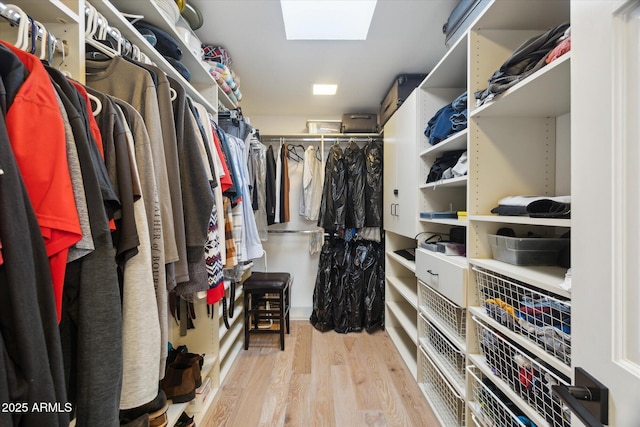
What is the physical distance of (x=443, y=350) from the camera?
143 cm

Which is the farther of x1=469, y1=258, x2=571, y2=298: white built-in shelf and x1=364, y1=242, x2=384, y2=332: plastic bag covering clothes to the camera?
x1=364, y1=242, x2=384, y2=332: plastic bag covering clothes

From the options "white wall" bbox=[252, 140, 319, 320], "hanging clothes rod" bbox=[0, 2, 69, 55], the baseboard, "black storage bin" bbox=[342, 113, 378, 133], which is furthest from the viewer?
"white wall" bbox=[252, 140, 319, 320]

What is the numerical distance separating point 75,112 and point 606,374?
1.16m

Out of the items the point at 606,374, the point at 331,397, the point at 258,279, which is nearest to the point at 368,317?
the point at 331,397

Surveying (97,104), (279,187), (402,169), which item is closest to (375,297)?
(402,169)

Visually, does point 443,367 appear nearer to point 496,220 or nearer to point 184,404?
point 496,220

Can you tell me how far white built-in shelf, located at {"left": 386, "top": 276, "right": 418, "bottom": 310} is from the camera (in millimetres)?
1807

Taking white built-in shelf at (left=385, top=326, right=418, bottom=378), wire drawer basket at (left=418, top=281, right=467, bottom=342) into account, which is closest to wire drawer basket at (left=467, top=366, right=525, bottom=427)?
wire drawer basket at (left=418, top=281, right=467, bottom=342)

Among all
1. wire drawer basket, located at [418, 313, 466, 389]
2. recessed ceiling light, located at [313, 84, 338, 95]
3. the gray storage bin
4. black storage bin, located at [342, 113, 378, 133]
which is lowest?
wire drawer basket, located at [418, 313, 466, 389]

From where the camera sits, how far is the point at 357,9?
1.48 m

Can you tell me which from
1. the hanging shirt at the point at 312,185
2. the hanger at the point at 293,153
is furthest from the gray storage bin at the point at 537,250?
the hanger at the point at 293,153

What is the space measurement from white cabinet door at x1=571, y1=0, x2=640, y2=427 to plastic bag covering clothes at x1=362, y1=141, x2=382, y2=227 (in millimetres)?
1864

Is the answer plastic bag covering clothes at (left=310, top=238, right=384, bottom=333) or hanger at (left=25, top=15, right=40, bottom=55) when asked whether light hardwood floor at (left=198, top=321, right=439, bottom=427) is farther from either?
hanger at (left=25, top=15, right=40, bottom=55)

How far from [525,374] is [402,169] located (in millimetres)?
1370
